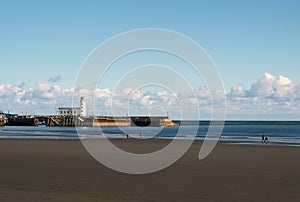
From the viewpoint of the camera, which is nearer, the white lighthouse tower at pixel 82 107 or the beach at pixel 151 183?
the beach at pixel 151 183

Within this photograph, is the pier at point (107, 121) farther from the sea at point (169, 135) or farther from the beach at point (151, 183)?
the beach at point (151, 183)

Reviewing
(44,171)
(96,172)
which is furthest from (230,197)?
(44,171)

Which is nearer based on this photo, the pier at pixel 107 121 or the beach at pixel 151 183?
the beach at pixel 151 183

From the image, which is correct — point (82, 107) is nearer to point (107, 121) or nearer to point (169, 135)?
point (107, 121)

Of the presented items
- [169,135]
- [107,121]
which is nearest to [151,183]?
[169,135]

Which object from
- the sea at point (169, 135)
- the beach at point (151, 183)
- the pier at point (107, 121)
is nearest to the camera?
the beach at point (151, 183)

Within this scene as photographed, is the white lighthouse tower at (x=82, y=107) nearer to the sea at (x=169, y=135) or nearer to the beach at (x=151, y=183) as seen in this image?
the sea at (x=169, y=135)

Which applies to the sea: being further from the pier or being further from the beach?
the pier

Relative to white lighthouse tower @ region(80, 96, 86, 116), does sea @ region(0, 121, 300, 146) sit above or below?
below

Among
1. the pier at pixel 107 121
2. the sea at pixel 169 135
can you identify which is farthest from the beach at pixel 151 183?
the pier at pixel 107 121

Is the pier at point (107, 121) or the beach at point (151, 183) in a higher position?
the pier at point (107, 121)

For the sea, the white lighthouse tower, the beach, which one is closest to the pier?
the white lighthouse tower

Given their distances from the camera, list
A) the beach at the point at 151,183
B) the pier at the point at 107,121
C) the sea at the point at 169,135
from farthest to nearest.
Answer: the pier at the point at 107,121
the sea at the point at 169,135
the beach at the point at 151,183

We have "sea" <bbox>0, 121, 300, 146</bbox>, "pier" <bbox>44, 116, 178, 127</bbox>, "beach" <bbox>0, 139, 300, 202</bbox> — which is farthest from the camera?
"pier" <bbox>44, 116, 178, 127</bbox>
